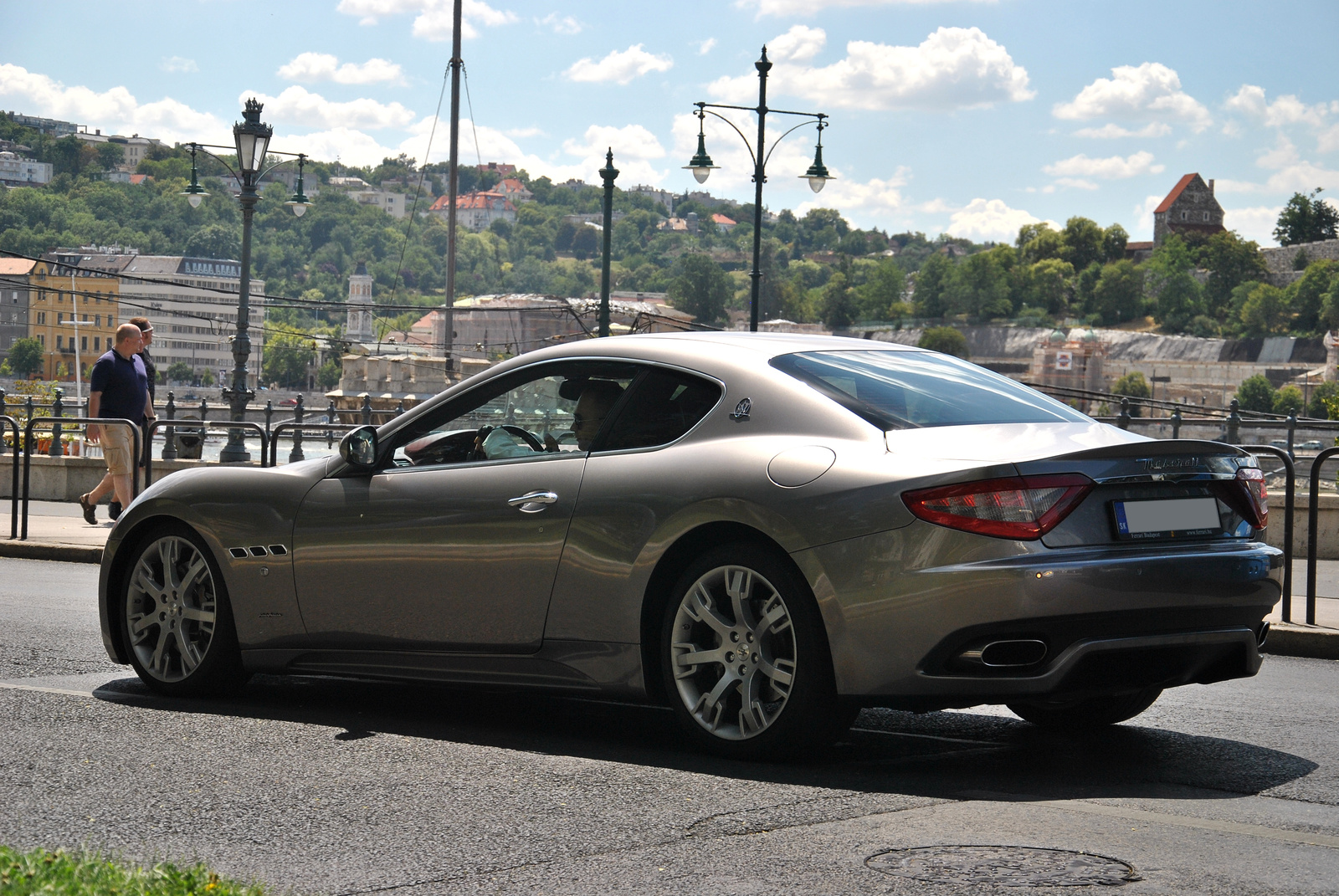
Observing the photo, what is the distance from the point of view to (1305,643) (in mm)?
8227

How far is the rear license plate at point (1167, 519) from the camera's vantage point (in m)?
4.46

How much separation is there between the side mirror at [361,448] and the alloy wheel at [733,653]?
1.48 m

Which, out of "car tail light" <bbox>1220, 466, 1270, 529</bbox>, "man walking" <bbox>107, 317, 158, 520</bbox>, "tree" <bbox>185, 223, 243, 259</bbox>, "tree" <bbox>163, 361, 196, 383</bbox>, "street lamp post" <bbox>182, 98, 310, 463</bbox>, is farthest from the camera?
"tree" <bbox>163, 361, 196, 383</bbox>

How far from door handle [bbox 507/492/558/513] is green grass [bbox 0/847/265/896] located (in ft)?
6.64

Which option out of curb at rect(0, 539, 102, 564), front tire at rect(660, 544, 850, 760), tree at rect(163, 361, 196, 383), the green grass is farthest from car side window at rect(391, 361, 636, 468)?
tree at rect(163, 361, 196, 383)

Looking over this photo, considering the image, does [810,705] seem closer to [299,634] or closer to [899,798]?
[899,798]

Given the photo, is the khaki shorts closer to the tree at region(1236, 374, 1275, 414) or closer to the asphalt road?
the asphalt road

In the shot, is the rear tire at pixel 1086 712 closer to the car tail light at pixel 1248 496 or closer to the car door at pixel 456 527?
the car tail light at pixel 1248 496

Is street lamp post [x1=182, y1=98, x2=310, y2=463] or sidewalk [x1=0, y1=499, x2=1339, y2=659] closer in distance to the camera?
sidewalk [x1=0, y1=499, x2=1339, y2=659]

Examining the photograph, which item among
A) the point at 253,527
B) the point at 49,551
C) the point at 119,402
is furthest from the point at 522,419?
the point at 119,402

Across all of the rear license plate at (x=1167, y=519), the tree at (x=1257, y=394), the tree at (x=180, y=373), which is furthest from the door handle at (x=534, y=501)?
the tree at (x=180, y=373)

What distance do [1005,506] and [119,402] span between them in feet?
37.6

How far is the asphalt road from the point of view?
11.6ft

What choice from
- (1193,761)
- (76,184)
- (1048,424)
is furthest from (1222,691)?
(76,184)
